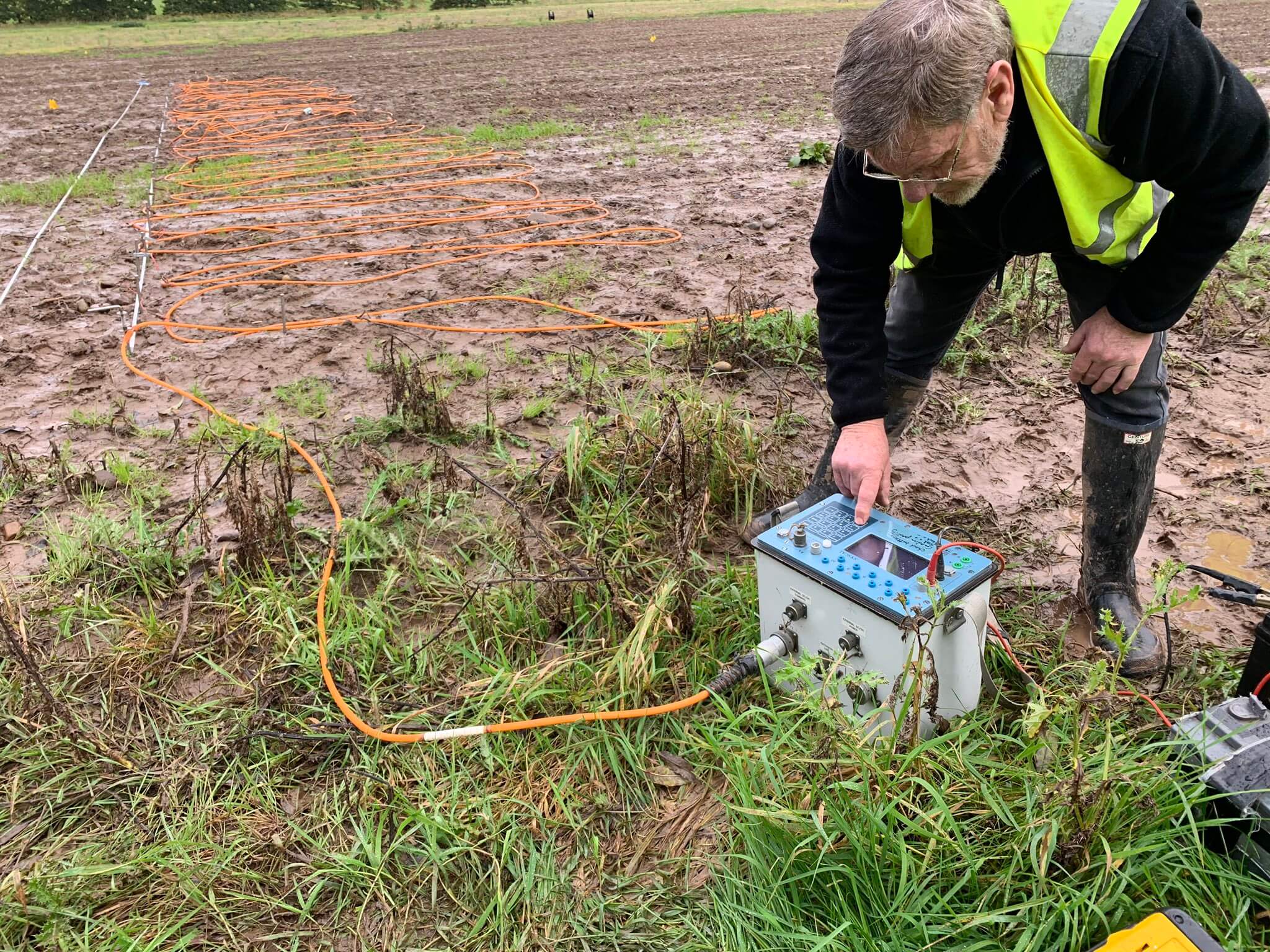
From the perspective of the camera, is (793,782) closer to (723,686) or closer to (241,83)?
(723,686)

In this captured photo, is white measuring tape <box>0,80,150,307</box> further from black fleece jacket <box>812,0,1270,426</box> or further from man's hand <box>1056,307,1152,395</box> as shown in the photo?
man's hand <box>1056,307,1152,395</box>

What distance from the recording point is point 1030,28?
1617mm

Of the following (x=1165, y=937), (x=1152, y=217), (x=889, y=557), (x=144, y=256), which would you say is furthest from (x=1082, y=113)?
(x=144, y=256)

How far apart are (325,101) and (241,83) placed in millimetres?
2817

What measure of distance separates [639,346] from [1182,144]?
8.27 ft

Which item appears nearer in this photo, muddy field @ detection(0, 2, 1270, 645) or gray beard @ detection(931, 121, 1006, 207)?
gray beard @ detection(931, 121, 1006, 207)

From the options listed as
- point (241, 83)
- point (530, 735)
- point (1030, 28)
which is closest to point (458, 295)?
point (530, 735)

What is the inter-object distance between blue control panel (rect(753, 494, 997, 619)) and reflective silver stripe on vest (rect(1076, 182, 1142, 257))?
714mm

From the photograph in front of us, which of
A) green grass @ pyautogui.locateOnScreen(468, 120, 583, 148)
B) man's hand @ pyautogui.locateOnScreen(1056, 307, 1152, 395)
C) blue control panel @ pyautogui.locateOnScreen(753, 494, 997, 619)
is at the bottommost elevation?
blue control panel @ pyautogui.locateOnScreen(753, 494, 997, 619)

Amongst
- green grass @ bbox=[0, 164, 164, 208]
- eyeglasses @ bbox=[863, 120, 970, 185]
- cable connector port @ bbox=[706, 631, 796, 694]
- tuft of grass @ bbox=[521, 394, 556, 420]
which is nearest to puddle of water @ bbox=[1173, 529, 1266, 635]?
cable connector port @ bbox=[706, 631, 796, 694]

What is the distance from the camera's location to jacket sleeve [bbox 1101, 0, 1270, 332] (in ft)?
5.01

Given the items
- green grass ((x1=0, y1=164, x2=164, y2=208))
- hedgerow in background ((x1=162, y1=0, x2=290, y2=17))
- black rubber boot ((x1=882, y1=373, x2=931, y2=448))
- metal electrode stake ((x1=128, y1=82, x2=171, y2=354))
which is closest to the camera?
black rubber boot ((x1=882, y1=373, x2=931, y2=448))

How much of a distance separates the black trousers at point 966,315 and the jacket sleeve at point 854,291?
0.22 meters

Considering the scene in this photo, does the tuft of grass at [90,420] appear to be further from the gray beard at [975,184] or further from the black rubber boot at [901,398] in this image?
A: the gray beard at [975,184]
